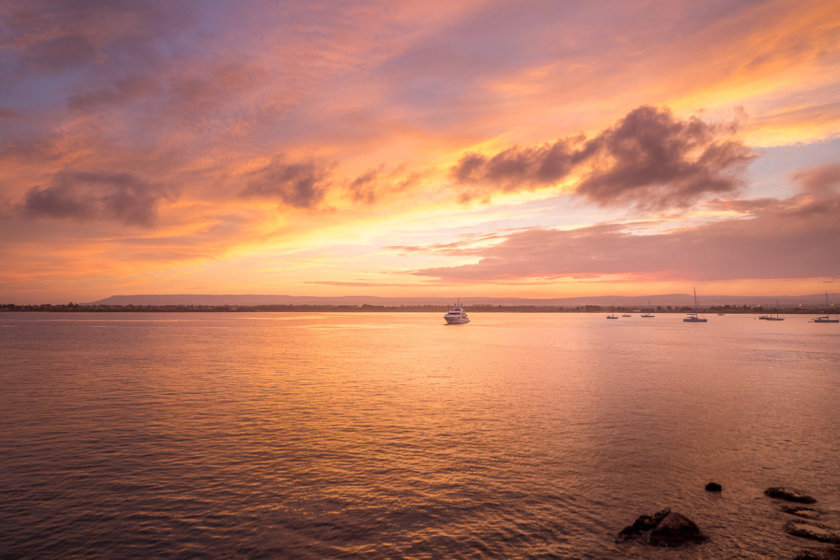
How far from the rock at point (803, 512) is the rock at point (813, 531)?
2.08 feet

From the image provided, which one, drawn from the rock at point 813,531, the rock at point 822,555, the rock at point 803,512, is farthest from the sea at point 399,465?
the rock at point 822,555

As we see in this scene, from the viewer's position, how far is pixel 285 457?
927 inches

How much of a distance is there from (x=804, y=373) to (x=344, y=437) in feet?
197

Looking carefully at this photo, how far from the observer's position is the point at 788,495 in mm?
18766

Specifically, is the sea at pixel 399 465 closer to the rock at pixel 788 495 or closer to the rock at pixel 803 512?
the rock at pixel 803 512

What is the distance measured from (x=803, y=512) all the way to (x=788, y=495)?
1492mm

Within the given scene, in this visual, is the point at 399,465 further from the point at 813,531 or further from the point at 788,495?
the point at 788,495

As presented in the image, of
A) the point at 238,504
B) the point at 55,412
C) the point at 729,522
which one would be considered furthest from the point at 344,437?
the point at 55,412

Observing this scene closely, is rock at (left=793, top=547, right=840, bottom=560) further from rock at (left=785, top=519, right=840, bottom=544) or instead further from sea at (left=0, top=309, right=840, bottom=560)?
rock at (left=785, top=519, right=840, bottom=544)

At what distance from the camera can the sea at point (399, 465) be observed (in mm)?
15328

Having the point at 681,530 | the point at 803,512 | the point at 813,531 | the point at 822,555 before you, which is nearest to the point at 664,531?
the point at 681,530

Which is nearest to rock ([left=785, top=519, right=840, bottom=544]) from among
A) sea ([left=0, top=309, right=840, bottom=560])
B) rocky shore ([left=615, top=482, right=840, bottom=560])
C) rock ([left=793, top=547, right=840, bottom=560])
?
rocky shore ([left=615, top=482, right=840, bottom=560])

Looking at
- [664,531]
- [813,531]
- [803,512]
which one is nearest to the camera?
[664,531]

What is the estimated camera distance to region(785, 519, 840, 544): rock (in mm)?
15336
